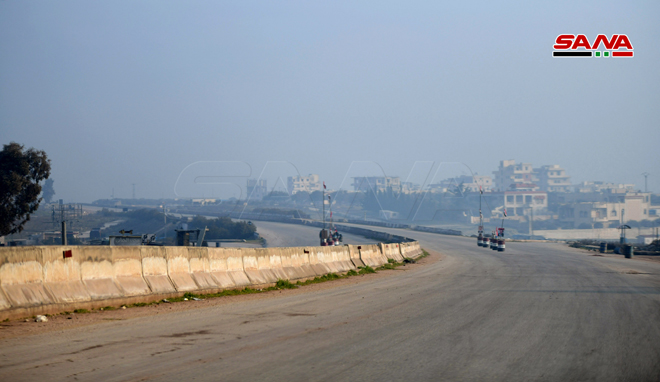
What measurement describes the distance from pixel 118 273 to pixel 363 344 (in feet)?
17.6

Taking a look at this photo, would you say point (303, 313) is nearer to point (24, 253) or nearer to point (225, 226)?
point (24, 253)

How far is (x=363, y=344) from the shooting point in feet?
22.8

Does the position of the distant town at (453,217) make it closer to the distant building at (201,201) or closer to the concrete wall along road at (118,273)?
the distant building at (201,201)

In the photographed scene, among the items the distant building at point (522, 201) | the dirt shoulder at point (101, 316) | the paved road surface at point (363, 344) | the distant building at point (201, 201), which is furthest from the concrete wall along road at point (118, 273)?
the distant building at point (522, 201)

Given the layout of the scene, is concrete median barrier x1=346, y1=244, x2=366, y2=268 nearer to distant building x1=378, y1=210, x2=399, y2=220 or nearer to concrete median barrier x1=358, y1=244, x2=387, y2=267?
concrete median barrier x1=358, y1=244, x2=387, y2=267

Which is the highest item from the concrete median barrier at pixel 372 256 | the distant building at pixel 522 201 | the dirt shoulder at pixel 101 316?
the dirt shoulder at pixel 101 316

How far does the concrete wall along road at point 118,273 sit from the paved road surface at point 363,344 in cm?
123

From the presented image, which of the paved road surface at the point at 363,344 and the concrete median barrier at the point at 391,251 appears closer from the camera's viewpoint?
the paved road surface at the point at 363,344

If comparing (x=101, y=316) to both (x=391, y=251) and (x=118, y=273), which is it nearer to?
(x=118, y=273)

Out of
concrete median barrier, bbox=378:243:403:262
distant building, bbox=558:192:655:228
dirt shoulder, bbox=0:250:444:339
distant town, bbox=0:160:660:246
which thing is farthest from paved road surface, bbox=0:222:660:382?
distant building, bbox=558:192:655:228

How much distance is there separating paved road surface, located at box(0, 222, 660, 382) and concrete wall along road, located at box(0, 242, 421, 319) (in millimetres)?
1225

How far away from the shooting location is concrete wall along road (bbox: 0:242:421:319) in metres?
8.18

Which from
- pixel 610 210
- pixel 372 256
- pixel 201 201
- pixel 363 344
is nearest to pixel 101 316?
pixel 363 344

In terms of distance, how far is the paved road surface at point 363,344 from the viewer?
18.1 ft
